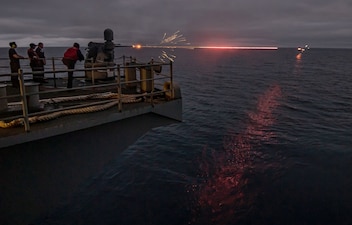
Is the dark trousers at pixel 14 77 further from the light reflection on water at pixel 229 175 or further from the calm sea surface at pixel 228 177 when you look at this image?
the light reflection on water at pixel 229 175

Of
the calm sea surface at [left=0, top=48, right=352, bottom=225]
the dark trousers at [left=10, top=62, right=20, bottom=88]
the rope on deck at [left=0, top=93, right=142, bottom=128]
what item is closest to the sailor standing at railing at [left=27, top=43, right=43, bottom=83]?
the dark trousers at [left=10, top=62, right=20, bottom=88]

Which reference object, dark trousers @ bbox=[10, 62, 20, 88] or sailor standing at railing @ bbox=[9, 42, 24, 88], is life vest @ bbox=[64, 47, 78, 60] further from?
dark trousers @ bbox=[10, 62, 20, 88]

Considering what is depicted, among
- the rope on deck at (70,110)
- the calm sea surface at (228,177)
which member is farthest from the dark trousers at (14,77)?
the calm sea surface at (228,177)

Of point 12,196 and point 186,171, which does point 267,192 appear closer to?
point 186,171

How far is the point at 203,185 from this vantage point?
14.1 meters

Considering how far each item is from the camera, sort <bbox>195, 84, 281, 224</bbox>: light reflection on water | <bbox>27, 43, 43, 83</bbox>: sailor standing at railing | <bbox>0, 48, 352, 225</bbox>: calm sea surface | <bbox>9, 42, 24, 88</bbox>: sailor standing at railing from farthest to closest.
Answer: <bbox>27, 43, 43, 83</bbox>: sailor standing at railing
<bbox>195, 84, 281, 224</bbox>: light reflection on water
<bbox>0, 48, 352, 225</bbox>: calm sea surface
<bbox>9, 42, 24, 88</bbox>: sailor standing at railing

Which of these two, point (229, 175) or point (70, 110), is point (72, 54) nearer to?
point (70, 110)

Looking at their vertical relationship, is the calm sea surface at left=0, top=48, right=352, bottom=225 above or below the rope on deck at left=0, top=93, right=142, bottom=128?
below

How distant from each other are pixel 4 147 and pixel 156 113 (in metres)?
4.10

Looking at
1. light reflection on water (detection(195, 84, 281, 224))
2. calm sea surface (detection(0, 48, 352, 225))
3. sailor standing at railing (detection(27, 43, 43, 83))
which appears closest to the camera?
calm sea surface (detection(0, 48, 352, 225))

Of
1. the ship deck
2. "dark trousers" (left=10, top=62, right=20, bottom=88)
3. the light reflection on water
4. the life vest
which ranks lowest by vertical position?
the light reflection on water

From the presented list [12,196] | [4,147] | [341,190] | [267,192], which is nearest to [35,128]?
[4,147]

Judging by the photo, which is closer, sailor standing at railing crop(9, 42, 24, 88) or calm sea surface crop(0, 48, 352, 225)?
sailor standing at railing crop(9, 42, 24, 88)

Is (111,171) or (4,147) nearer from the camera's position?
(4,147)
